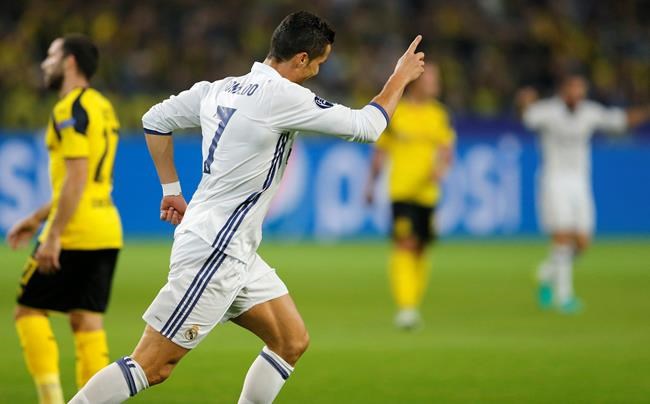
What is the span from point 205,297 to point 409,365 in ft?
12.6

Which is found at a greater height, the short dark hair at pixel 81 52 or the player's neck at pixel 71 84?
the short dark hair at pixel 81 52

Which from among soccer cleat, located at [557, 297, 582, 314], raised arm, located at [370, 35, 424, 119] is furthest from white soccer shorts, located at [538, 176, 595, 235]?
raised arm, located at [370, 35, 424, 119]

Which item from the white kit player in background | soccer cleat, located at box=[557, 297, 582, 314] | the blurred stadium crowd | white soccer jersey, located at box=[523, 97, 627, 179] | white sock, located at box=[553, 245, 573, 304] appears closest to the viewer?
soccer cleat, located at box=[557, 297, 582, 314]

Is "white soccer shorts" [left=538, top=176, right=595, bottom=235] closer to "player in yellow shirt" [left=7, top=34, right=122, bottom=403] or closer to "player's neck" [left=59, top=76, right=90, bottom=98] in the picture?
"player in yellow shirt" [left=7, top=34, right=122, bottom=403]

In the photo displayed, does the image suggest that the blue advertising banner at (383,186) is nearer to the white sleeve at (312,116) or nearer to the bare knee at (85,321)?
the bare knee at (85,321)

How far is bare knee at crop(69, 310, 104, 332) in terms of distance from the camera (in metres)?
7.39

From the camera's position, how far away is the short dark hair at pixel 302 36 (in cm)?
591

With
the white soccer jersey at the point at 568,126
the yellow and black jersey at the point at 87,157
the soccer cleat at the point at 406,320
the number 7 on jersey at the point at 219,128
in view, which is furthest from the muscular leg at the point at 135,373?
the white soccer jersey at the point at 568,126

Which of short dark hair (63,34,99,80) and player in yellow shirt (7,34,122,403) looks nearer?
player in yellow shirt (7,34,122,403)

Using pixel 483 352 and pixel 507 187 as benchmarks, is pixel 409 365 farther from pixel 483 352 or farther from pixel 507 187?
pixel 507 187

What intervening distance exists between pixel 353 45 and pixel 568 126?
35.9 ft

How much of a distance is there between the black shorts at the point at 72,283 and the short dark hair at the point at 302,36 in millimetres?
2177

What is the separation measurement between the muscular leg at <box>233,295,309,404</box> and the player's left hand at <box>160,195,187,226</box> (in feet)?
2.02

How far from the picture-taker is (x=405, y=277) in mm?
12023
